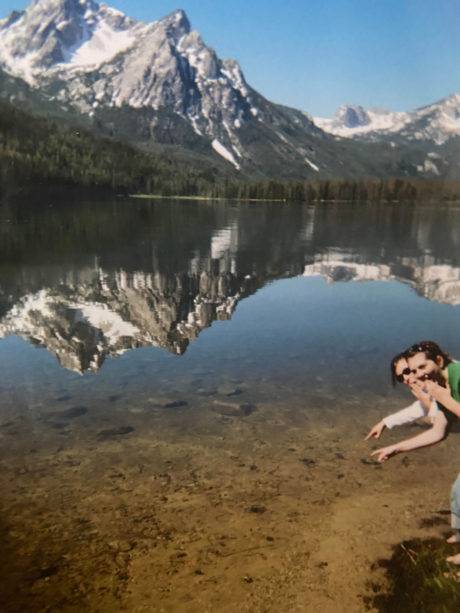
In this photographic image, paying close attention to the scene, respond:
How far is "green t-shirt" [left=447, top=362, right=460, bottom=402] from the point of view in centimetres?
761

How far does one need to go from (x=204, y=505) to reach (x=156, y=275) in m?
35.7

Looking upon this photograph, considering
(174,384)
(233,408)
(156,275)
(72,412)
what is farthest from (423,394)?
(156,275)

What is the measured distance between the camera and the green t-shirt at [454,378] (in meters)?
7.61

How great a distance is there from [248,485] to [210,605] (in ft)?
15.2

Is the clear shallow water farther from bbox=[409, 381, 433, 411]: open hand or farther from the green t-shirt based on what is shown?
the green t-shirt

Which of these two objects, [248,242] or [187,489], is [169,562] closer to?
[187,489]

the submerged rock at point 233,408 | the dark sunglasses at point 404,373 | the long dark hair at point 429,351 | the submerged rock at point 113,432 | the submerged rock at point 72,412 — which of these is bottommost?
the submerged rock at point 72,412

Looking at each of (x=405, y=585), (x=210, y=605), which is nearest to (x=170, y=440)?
(x=210, y=605)

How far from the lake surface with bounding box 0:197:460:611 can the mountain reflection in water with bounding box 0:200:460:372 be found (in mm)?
224

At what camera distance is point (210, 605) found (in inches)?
356

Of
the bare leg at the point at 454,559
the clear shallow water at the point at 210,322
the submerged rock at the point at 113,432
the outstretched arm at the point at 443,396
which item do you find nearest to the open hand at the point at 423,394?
the outstretched arm at the point at 443,396

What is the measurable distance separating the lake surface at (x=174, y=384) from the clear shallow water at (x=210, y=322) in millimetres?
131

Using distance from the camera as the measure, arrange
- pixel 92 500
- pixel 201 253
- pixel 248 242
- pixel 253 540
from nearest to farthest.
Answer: pixel 253 540
pixel 92 500
pixel 201 253
pixel 248 242

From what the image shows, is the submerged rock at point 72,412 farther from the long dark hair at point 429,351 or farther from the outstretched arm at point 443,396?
the outstretched arm at point 443,396
